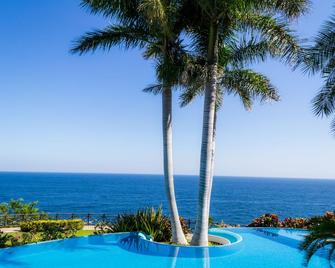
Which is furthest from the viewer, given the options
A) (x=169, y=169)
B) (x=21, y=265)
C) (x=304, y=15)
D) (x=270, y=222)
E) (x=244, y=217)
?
(x=244, y=217)

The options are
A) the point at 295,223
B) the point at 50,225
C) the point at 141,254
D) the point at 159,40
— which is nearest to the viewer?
the point at 141,254

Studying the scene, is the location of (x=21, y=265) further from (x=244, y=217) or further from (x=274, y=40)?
(x=244, y=217)

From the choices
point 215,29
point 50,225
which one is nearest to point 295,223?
point 215,29

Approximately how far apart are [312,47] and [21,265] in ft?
33.4

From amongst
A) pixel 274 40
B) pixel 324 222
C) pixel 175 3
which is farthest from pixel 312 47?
pixel 324 222

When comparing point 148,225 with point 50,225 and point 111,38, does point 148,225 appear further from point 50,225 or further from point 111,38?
point 111,38

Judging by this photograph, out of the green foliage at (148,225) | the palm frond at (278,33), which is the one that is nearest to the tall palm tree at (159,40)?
the green foliage at (148,225)

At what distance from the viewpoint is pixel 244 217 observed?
65500mm

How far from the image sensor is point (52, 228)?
14.0 m

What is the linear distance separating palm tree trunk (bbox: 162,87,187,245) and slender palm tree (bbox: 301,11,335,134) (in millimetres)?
4541

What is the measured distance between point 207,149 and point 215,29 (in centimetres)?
392

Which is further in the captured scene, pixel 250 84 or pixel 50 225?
pixel 50 225

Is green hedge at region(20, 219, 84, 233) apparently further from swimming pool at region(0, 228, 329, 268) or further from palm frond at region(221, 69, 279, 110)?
palm frond at region(221, 69, 279, 110)

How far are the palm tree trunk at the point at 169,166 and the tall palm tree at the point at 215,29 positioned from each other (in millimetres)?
843
